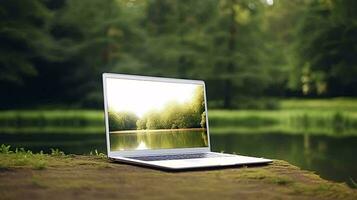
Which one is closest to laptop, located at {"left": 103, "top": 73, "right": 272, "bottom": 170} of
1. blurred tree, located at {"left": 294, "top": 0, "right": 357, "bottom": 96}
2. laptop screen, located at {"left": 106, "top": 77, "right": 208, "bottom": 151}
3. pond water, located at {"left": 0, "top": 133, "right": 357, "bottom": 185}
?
laptop screen, located at {"left": 106, "top": 77, "right": 208, "bottom": 151}

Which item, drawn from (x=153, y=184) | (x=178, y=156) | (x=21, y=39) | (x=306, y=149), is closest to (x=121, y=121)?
(x=178, y=156)

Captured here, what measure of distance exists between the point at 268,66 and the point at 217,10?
2803mm

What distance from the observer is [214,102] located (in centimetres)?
2202

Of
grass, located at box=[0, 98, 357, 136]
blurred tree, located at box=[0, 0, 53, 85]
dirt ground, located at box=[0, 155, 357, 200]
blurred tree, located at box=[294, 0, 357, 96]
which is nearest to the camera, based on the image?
dirt ground, located at box=[0, 155, 357, 200]

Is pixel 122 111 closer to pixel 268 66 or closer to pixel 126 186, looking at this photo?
pixel 126 186

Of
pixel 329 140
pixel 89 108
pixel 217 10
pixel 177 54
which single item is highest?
pixel 217 10

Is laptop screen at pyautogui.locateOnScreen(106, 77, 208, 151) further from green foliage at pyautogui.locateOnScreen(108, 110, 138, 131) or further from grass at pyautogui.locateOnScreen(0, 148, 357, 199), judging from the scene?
grass at pyautogui.locateOnScreen(0, 148, 357, 199)

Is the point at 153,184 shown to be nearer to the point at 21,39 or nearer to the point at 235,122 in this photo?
the point at 235,122

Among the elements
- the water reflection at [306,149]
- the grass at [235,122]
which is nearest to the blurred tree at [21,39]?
the grass at [235,122]

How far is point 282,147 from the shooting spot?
9953mm

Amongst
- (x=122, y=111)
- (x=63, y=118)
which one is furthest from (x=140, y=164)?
(x=63, y=118)

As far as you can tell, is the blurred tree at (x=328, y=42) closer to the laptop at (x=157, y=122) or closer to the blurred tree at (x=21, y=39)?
the blurred tree at (x=21, y=39)

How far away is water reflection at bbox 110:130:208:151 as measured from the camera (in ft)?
9.02

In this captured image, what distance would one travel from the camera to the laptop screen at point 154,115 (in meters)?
2.75
